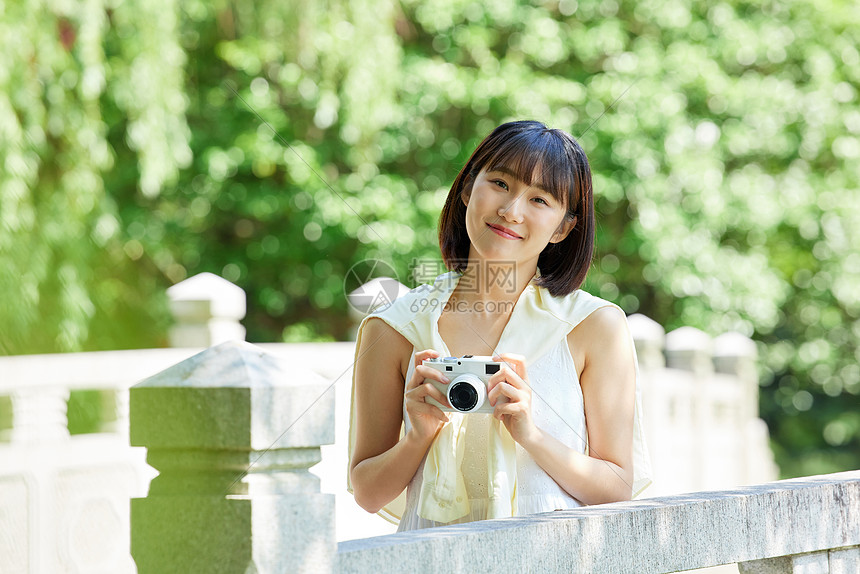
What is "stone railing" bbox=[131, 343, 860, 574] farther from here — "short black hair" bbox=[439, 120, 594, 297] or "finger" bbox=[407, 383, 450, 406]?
"short black hair" bbox=[439, 120, 594, 297]

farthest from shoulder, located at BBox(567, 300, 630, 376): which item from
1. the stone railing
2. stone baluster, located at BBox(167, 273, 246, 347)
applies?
stone baluster, located at BBox(167, 273, 246, 347)

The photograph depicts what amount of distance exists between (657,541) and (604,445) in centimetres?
17

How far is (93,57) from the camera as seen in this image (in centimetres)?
522

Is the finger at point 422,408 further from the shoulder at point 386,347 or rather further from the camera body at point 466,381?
the shoulder at point 386,347

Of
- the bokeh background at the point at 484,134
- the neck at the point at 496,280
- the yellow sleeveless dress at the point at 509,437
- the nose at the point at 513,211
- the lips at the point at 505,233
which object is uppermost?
the bokeh background at the point at 484,134

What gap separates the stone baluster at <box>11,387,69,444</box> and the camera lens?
238 cm

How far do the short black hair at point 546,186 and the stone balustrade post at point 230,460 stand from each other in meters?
0.66

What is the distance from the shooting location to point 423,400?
61.5 inches

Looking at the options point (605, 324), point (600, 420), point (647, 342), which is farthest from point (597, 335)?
point (647, 342)

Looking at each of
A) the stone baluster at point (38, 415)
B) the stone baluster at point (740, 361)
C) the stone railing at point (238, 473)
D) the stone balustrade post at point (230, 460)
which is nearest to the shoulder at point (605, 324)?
the stone railing at point (238, 473)

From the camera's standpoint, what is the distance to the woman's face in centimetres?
162

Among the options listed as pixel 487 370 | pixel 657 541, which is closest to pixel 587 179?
pixel 487 370

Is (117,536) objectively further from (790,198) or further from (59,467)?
(790,198)

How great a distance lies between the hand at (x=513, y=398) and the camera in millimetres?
1517
